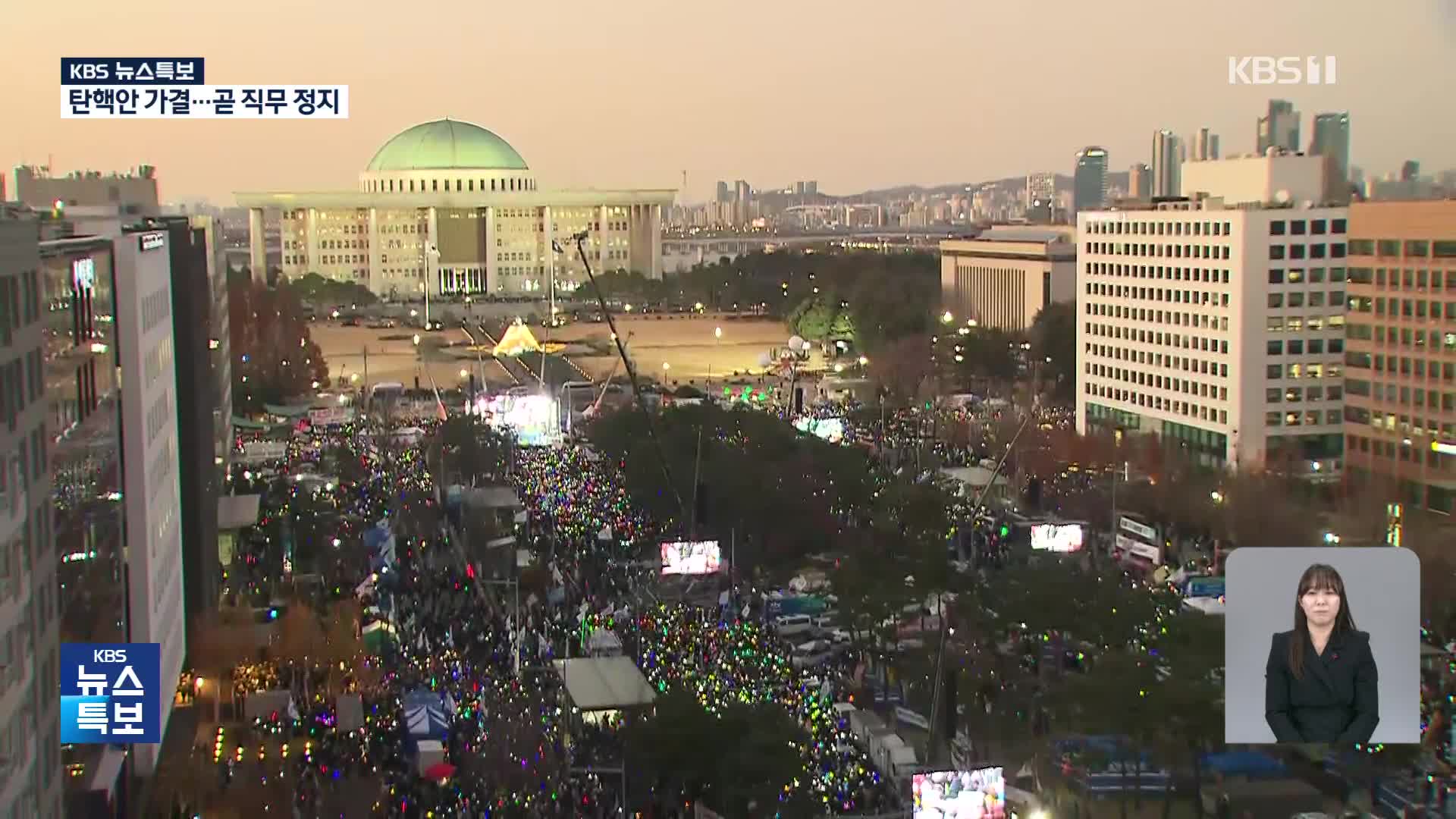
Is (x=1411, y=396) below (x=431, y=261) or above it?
below

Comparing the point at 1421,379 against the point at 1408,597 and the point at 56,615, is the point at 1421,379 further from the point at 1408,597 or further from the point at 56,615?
the point at 56,615

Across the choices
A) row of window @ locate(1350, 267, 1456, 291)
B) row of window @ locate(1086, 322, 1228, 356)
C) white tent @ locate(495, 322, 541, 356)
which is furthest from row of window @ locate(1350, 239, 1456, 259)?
white tent @ locate(495, 322, 541, 356)

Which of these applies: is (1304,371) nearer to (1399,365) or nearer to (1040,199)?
(1399,365)

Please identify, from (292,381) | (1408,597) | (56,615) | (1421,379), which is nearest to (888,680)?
(1408,597)

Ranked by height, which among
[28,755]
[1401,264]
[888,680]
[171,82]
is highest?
[171,82]

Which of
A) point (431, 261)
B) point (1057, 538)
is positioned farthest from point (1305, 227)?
point (431, 261)

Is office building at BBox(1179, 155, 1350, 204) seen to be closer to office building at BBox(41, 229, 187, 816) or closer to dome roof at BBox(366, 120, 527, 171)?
office building at BBox(41, 229, 187, 816)

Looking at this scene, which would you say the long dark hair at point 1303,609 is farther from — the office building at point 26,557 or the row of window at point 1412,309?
the row of window at point 1412,309
